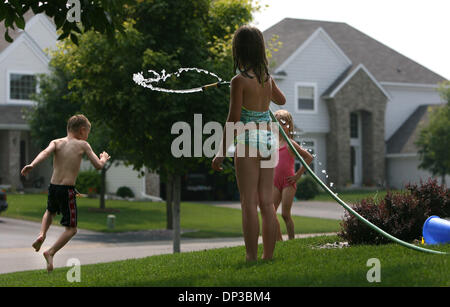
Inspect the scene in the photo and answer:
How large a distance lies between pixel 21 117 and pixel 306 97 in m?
16.4

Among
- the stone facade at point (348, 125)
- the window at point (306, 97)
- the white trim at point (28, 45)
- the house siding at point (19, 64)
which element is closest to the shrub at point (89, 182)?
the house siding at point (19, 64)

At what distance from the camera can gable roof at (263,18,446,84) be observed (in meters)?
42.6

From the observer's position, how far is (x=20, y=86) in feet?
110

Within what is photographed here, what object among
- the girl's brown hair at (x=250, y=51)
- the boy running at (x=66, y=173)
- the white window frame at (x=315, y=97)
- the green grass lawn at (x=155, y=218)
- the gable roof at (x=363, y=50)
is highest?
the gable roof at (x=363, y=50)

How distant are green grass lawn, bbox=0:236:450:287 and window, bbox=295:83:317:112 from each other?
105 ft

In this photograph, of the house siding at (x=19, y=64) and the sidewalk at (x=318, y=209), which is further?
the house siding at (x=19, y=64)

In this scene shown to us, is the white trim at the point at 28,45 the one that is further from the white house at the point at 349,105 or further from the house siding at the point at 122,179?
the white house at the point at 349,105

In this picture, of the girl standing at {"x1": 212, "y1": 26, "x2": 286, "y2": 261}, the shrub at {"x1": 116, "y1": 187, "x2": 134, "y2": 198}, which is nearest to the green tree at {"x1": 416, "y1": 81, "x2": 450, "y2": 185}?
the shrub at {"x1": 116, "y1": 187, "x2": 134, "y2": 198}

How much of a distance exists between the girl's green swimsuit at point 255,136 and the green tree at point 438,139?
30.3 m

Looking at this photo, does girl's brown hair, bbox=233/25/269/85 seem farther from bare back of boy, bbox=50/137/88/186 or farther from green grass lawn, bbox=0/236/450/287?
bare back of boy, bbox=50/137/88/186

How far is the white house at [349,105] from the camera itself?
39344 mm

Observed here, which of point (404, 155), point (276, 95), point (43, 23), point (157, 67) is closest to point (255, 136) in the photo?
point (276, 95)

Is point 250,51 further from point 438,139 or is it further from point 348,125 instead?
point 348,125
